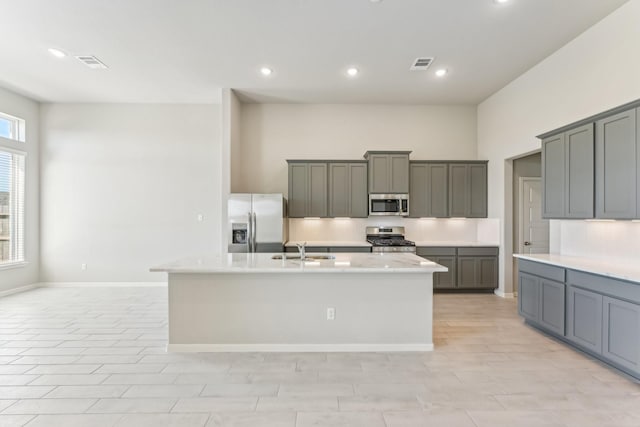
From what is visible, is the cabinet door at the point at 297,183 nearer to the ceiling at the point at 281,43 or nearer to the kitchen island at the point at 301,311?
the ceiling at the point at 281,43

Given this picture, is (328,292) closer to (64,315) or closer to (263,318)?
(263,318)

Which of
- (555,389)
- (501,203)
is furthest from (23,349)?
(501,203)

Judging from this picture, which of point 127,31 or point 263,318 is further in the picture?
point 127,31

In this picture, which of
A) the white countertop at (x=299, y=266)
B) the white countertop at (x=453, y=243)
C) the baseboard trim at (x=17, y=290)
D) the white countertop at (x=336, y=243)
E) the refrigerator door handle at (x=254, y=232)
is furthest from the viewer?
the white countertop at (x=453, y=243)

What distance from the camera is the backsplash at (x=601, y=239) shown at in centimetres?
330

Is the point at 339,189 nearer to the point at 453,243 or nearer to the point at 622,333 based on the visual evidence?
the point at 453,243

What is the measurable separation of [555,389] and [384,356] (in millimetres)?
1382

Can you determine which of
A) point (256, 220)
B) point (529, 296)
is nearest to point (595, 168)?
point (529, 296)

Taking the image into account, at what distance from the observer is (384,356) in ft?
10.4

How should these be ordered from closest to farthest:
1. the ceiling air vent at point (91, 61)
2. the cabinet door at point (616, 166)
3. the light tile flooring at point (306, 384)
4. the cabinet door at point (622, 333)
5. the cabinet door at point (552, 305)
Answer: the light tile flooring at point (306, 384) → the cabinet door at point (622, 333) → the cabinet door at point (616, 166) → the cabinet door at point (552, 305) → the ceiling air vent at point (91, 61)

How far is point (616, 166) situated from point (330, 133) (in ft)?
14.1

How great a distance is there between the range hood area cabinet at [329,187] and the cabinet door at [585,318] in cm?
328

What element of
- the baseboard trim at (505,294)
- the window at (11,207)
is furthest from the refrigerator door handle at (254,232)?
the window at (11,207)

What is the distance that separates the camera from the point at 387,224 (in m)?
6.24
